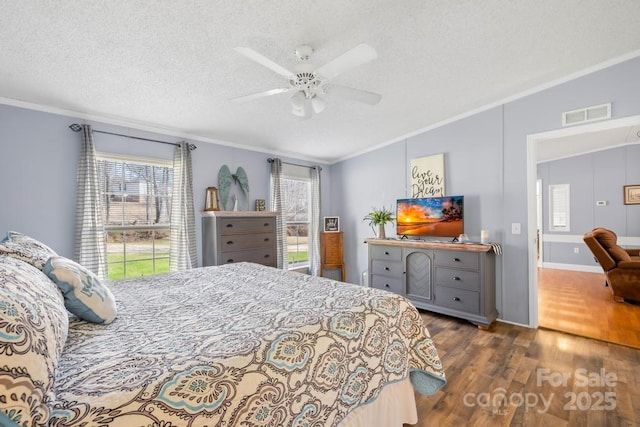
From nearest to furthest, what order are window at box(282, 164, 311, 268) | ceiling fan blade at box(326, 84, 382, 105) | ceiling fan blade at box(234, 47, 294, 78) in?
ceiling fan blade at box(234, 47, 294, 78)
ceiling fan blade at box(326, 84, 382, 105)
window at box(282, 164, 311, 268)

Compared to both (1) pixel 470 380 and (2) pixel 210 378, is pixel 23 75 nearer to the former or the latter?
(2) pixel 210 378

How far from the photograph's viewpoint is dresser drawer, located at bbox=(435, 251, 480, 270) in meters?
3.20

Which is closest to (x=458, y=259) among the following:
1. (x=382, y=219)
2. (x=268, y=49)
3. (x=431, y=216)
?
(x=431, y=216)

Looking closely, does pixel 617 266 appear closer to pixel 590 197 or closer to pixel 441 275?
pixel 441 275

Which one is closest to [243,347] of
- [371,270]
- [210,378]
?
[210,378]

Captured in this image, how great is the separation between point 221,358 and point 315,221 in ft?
13.7

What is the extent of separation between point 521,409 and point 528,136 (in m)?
2.78

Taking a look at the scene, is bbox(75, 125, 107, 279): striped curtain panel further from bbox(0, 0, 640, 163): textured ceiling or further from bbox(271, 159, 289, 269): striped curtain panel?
bbox(271, 159, 289, 269): striped curtain panel

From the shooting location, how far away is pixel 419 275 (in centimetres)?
369

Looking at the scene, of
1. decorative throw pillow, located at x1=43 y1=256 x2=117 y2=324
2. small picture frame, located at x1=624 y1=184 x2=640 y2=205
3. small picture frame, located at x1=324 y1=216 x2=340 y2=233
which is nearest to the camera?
decorative throw pillow, located at x1=43 y1=256 x2=117 y2=324

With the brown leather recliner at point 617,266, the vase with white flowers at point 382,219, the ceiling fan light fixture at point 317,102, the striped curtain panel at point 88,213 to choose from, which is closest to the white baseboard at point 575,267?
the brown leather recliner at point 617,266

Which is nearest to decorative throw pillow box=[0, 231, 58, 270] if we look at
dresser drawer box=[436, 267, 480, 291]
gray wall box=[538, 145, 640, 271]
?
dresser drawer box=[436, 267, 480, 291]

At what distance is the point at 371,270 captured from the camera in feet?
13.8

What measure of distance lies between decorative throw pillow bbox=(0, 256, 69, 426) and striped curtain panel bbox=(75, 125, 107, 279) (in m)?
2.24
